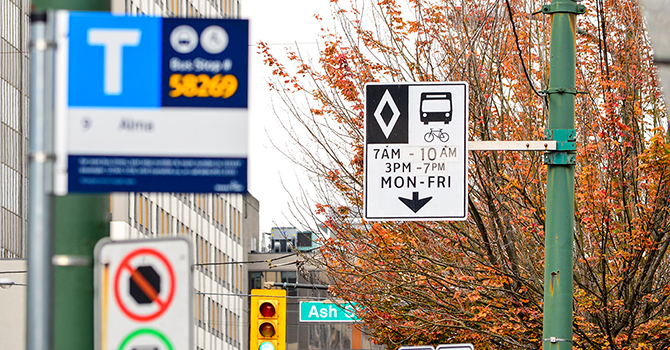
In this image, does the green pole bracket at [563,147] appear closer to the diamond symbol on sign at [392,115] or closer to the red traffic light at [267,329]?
the diamond symbol on sign at [392,115]

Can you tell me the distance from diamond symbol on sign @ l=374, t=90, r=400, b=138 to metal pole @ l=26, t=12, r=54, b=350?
16.5 feet

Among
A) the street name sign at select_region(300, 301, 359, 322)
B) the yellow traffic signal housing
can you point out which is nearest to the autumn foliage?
the yellow traffic signal housing

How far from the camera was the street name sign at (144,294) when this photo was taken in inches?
164

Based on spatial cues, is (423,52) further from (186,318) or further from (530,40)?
(186,318)

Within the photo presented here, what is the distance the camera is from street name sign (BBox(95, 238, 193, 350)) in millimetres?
4168

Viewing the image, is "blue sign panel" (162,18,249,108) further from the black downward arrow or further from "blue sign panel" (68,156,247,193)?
the black downward arrow

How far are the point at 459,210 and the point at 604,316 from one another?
4784 millimetres

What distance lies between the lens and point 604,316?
1251cm

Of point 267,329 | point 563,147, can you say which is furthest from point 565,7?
point 267,329

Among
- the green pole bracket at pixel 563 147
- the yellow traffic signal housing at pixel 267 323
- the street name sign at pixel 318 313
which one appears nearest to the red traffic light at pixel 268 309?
the yellow traffic signal housing at pixel 267 323

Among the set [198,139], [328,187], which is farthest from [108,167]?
[328,187]

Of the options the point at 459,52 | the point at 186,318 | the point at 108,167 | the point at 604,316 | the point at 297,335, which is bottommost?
the point at 297,335

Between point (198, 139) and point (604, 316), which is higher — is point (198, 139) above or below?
above

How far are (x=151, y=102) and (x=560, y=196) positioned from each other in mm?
5137
